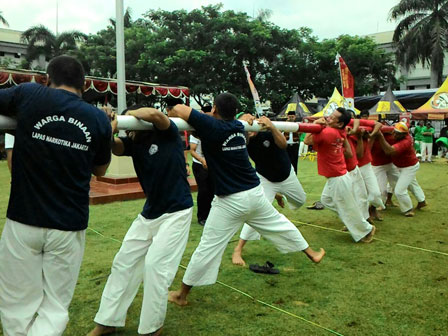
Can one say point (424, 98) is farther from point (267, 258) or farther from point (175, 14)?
point (267, 258)

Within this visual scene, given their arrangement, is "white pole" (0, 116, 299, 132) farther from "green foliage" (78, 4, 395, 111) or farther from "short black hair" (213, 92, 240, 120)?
"green foliage" (78, 4, 395, 111)

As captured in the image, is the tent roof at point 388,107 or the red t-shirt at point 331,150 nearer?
the red t-shirt at point 331,150

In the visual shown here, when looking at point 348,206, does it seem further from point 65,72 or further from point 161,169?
point 65,72

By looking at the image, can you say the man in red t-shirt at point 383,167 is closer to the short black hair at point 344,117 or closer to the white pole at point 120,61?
the short black hair at point 344,117

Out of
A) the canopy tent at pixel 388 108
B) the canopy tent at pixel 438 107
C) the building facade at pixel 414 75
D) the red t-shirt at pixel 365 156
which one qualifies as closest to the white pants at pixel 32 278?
the red t-shirt at pixel 365 156

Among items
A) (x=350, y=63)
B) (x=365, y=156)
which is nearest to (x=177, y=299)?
(x=365, y=156)

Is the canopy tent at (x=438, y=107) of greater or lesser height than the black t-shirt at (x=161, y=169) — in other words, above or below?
above

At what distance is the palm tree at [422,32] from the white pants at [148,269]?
31.2 metres

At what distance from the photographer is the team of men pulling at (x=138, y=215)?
Result: 2.31 metres

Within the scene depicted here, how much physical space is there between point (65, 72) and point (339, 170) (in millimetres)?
4187

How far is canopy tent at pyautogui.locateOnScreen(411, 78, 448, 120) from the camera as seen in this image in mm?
17375

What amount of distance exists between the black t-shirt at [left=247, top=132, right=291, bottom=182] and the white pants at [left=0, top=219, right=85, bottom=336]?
3154 millimetres

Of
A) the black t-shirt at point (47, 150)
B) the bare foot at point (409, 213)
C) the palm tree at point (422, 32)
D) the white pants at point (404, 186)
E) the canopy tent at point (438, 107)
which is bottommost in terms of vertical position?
the bare foot at point (409, 213)

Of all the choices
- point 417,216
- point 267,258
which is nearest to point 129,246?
point 267,258
